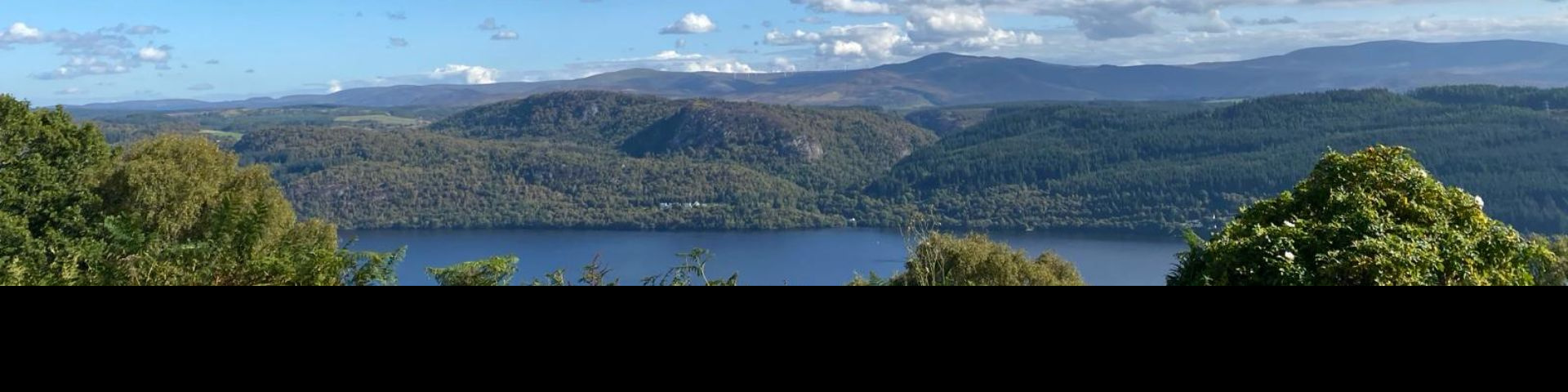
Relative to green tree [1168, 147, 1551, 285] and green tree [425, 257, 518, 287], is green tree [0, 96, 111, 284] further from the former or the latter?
green tree [1168, 147, 1551, 285]

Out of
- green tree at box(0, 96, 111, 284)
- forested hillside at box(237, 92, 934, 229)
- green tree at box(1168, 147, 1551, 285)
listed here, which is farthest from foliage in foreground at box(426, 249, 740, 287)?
→ forested hillside at box(237, 92, 934, 229)

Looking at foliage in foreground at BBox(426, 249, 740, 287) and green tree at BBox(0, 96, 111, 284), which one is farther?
green tree at BBox(0, 96, 111, 284)

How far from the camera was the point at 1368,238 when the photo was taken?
13.7 ft

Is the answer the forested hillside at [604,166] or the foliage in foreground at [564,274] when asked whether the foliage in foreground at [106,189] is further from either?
the forested hillside at [604,166]

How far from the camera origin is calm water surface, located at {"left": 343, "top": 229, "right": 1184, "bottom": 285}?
74.5ft

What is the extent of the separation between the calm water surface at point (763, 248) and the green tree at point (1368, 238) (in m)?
13.5

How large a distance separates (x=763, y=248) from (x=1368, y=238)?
99.9ft

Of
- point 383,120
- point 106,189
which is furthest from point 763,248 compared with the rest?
point 383,120

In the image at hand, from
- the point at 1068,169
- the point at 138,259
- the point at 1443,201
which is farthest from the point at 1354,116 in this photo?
the point at 138,259

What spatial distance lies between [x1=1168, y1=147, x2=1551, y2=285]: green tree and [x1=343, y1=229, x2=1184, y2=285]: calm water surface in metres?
13.5

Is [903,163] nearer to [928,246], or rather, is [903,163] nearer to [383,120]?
[383,120]

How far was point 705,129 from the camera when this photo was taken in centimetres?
7350
